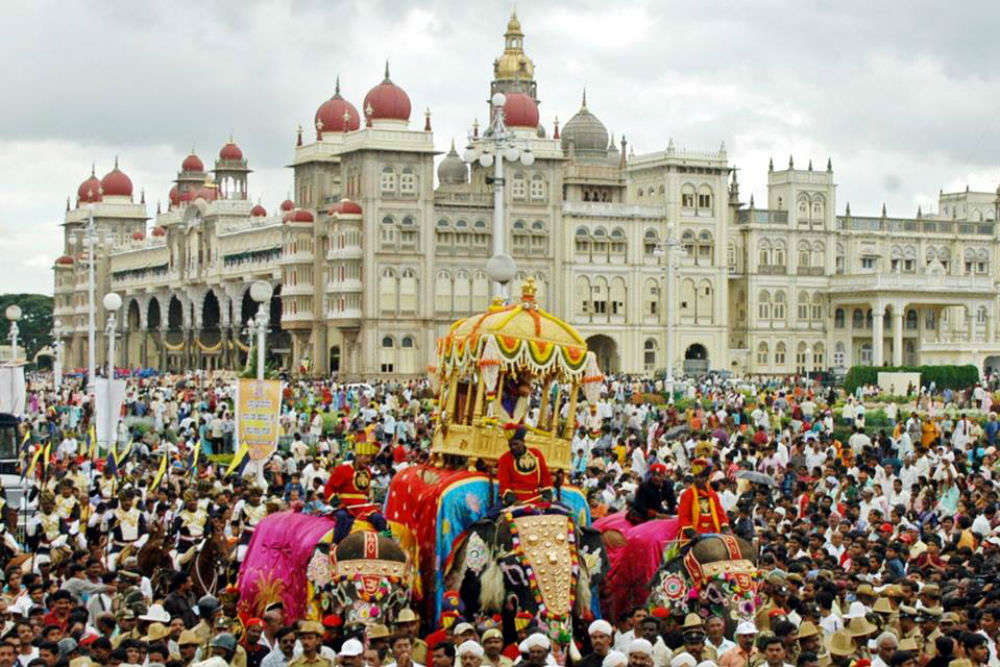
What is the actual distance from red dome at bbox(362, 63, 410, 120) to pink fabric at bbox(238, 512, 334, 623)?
182 ft

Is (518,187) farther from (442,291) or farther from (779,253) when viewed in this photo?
(779,253)

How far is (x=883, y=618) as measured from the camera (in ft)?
42.6

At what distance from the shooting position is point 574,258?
74.4m

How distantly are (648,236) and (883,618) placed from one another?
63385 mm

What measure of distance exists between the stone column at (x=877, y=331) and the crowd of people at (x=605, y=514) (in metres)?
43.6

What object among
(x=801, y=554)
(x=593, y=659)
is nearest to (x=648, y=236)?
(x=801, y=554)

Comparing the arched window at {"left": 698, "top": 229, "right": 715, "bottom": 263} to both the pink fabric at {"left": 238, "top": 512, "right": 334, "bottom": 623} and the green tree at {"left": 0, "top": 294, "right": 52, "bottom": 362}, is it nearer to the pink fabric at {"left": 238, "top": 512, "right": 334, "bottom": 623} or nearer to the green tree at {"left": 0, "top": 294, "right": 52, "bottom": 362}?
the green tree at {"left": 0, "top": 294, "right": 52, "bottom": 362}

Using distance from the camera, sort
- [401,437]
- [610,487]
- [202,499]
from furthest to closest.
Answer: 1. [401,437]
2. [610,487]
3. [202,499]

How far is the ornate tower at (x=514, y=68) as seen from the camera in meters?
78.8

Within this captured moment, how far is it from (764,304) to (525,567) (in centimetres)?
6842

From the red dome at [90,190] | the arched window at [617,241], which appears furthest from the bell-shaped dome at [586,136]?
the red dome at [90,190]

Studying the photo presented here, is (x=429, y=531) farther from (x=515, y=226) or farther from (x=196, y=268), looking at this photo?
(x=196, y=268)

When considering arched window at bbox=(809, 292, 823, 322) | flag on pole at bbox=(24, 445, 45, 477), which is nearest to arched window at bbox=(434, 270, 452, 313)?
arched window at bbox=(809, 292, 823, 322)

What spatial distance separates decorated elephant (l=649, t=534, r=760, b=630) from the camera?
13156 mm
